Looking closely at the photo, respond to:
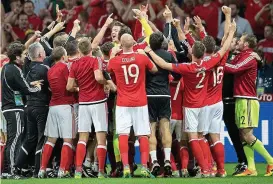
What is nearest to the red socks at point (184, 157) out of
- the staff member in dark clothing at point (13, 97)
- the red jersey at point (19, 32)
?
the staff member in dark clothing at point (13, 97)

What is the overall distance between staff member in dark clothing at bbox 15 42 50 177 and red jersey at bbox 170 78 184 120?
2210mm

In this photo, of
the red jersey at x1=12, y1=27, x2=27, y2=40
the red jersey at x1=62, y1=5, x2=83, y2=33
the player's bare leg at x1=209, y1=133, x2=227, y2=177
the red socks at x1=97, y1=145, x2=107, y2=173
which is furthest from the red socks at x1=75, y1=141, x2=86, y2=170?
the red jersey at x1=12, y1=27, x2=27, y2=40

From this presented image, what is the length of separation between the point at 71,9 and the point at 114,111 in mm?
7324

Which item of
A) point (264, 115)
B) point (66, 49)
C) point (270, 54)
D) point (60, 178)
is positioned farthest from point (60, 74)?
point (270, 54)

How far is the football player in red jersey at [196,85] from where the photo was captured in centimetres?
1877

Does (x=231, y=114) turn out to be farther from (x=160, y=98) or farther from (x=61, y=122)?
(x=61, y=122)

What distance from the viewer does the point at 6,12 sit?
2723 cm

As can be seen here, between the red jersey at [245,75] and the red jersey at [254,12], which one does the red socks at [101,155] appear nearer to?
the red jersey at [245,75]

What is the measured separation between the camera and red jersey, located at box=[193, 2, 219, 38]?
25.6 meters

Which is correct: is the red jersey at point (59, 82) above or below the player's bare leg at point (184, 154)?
above

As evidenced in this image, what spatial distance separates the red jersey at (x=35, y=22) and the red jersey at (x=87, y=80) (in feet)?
24.3

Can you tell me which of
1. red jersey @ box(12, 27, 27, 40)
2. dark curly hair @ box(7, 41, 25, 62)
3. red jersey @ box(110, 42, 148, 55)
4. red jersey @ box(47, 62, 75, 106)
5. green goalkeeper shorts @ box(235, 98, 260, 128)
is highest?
red jersey @ box(12, 27, 27, 40)

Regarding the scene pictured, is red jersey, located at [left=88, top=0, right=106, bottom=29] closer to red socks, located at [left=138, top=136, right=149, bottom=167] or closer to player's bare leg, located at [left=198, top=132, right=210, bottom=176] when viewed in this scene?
player's bare leg, located at [left=198, top=132, right=210, bottom=176]

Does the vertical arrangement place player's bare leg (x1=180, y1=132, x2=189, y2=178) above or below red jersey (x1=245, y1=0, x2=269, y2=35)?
below
